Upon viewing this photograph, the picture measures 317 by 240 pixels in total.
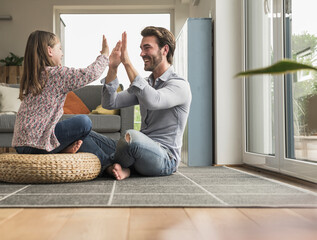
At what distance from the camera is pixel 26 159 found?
1.93 metres

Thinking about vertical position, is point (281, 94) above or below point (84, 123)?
above

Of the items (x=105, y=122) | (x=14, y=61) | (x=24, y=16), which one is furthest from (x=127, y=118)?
(x=24, y=16)

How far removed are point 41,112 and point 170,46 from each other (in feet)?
2.99

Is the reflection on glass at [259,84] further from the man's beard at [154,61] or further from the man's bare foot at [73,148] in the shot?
the man's bare foot at [73,148]

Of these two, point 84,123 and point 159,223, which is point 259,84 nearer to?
point 84,123

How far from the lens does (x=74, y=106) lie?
405cm

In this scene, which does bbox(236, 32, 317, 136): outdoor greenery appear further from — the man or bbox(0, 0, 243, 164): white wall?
bbox(0, 0, 243, 164): white wall

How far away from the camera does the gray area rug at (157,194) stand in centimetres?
139

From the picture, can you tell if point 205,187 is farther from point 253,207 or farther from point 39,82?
point 39,82

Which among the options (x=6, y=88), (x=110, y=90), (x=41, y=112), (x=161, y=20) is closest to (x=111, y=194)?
(x=41, y=112)

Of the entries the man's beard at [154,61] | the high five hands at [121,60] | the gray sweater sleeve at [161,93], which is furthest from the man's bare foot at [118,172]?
the man's beard at [154,61]

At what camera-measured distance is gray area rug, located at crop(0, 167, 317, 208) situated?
4.56 feet

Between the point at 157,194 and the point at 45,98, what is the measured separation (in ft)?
2.68

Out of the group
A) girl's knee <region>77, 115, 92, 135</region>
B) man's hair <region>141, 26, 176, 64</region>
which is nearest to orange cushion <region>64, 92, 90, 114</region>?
man's hair <region>141, 26, 176, 64</region>
